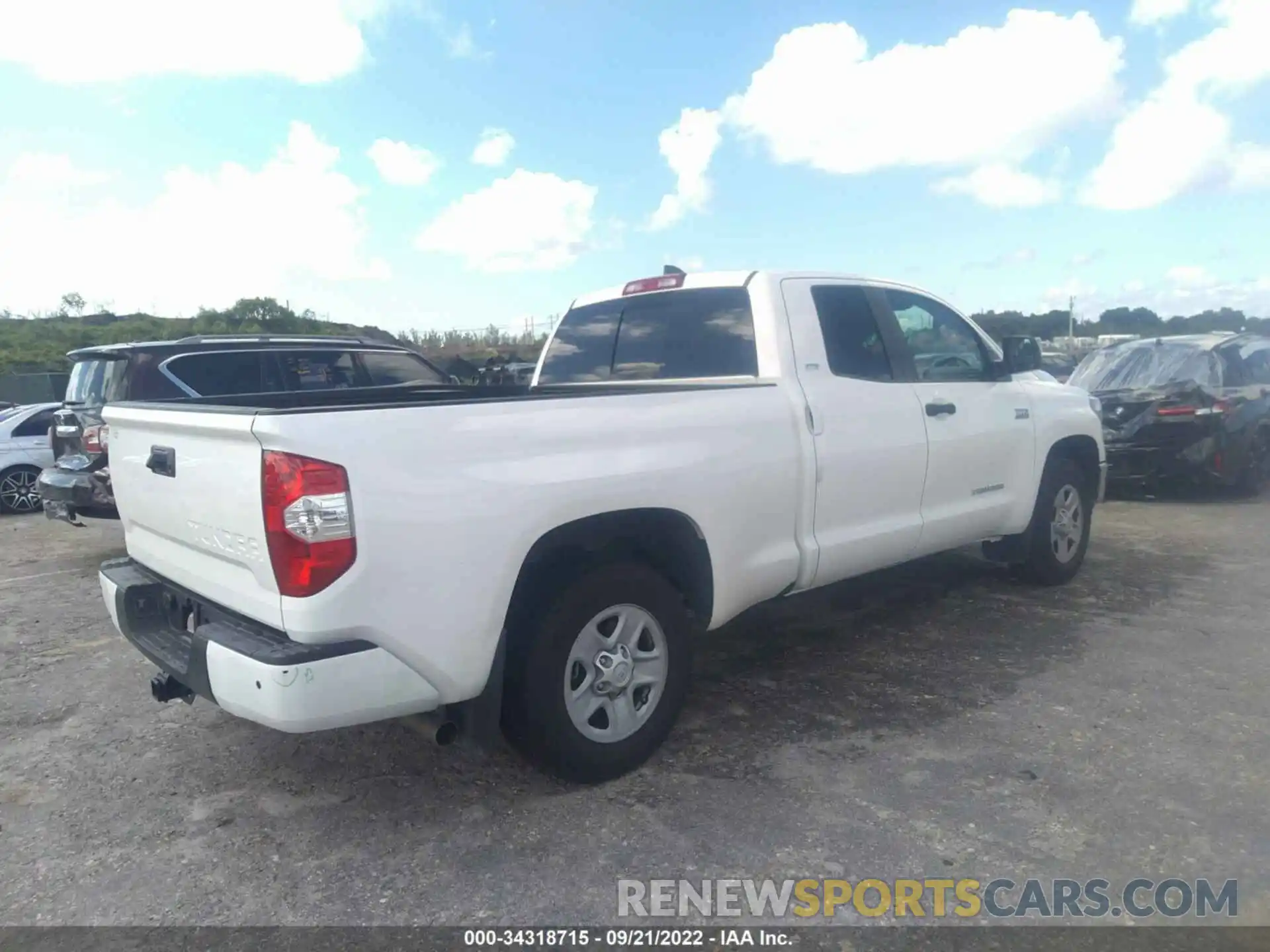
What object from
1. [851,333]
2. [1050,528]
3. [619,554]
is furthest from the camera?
[1050,528]

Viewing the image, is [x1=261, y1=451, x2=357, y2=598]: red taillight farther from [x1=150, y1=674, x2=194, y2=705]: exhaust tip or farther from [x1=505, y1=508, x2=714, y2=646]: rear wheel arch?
[x1=150, y1=674, x2=194, y2=705]: exhaust tip

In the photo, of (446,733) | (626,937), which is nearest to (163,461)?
(446,733)

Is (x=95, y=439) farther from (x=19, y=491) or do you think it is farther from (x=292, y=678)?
(x=292, y=678)

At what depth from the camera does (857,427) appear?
428 cm

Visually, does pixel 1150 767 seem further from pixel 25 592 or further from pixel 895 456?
pixel 25 592

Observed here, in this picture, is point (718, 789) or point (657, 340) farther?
point (657, 340)

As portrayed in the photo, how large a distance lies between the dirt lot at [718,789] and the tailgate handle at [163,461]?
1188 mm

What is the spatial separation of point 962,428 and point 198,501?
12.3ft

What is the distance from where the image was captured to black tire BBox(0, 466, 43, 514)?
35.0 ft

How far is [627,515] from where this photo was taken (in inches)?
130

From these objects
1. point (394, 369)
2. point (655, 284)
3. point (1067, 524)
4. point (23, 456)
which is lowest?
point (23, 456)

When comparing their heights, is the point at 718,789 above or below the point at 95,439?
below

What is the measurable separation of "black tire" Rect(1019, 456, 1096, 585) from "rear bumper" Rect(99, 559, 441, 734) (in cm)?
418

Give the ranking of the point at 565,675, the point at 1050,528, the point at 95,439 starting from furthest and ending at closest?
the point at 95,439
the point at 1050,528
the point at 565,675
